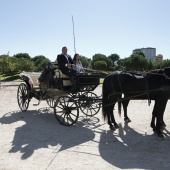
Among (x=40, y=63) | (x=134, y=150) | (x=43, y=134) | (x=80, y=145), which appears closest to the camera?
(x=134, y=150)

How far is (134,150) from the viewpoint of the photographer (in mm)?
6508

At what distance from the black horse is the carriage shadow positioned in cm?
119

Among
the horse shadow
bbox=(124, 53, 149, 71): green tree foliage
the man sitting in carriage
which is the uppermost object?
the man sitting in carriage

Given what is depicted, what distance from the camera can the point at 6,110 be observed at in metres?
12.5

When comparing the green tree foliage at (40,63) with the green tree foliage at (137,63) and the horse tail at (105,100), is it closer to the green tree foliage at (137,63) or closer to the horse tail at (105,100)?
the green tree foliage at (137,63)

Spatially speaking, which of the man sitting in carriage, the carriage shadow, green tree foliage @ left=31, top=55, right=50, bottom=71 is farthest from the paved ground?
green tree foliage @ left=31, top=55, right=50, bottom=71

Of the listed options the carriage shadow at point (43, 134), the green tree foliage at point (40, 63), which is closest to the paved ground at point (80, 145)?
the carriage shadow at point (43, 134)

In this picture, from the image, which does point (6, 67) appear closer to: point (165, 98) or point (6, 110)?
point (6, 110)

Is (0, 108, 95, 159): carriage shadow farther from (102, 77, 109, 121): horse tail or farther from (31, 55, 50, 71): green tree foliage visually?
(31, 55, 50, 71): green tree foliage

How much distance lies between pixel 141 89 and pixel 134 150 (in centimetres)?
214

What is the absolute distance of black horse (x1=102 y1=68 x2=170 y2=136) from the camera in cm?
778

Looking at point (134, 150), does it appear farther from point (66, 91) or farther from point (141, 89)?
point (66, 91)

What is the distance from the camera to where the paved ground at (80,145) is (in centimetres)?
567

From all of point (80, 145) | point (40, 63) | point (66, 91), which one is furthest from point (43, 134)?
point (40, 63)
